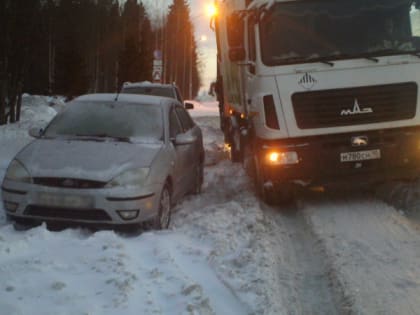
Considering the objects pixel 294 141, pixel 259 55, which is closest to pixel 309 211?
pixel 294 141

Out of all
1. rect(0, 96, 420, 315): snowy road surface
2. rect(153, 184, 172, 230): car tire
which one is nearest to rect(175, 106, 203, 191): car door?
rect(0, 96, 420, 315): snowy road surface

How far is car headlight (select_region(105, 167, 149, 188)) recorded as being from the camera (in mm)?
5938

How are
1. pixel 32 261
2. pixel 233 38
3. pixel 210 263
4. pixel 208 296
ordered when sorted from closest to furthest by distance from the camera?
pixel 208 296 → pixel 32 261 → pixel 210 263 → pixel 233 38

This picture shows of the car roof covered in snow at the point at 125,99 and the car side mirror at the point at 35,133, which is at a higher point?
the car roof covered in snow at the point at 125,99

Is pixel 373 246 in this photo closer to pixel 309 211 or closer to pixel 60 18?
pixel 309 211

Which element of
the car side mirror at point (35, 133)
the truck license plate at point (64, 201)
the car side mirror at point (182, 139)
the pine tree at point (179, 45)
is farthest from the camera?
the pine tree at point (179, 45)

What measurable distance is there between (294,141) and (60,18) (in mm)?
43502

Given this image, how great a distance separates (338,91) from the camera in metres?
7.51

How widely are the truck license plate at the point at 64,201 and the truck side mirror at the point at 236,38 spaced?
3.87 meters

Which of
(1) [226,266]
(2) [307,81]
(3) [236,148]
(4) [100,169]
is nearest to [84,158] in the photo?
(4) [100,169]

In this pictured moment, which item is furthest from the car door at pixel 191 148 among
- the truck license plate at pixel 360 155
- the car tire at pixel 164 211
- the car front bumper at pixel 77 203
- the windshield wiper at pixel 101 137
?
the truck license plate at pixel 360 155

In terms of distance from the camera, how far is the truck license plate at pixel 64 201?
230 inches

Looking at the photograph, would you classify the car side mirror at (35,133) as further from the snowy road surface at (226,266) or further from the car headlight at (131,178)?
→ the car headlight at (131,178)

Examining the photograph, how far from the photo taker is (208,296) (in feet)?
14.6
